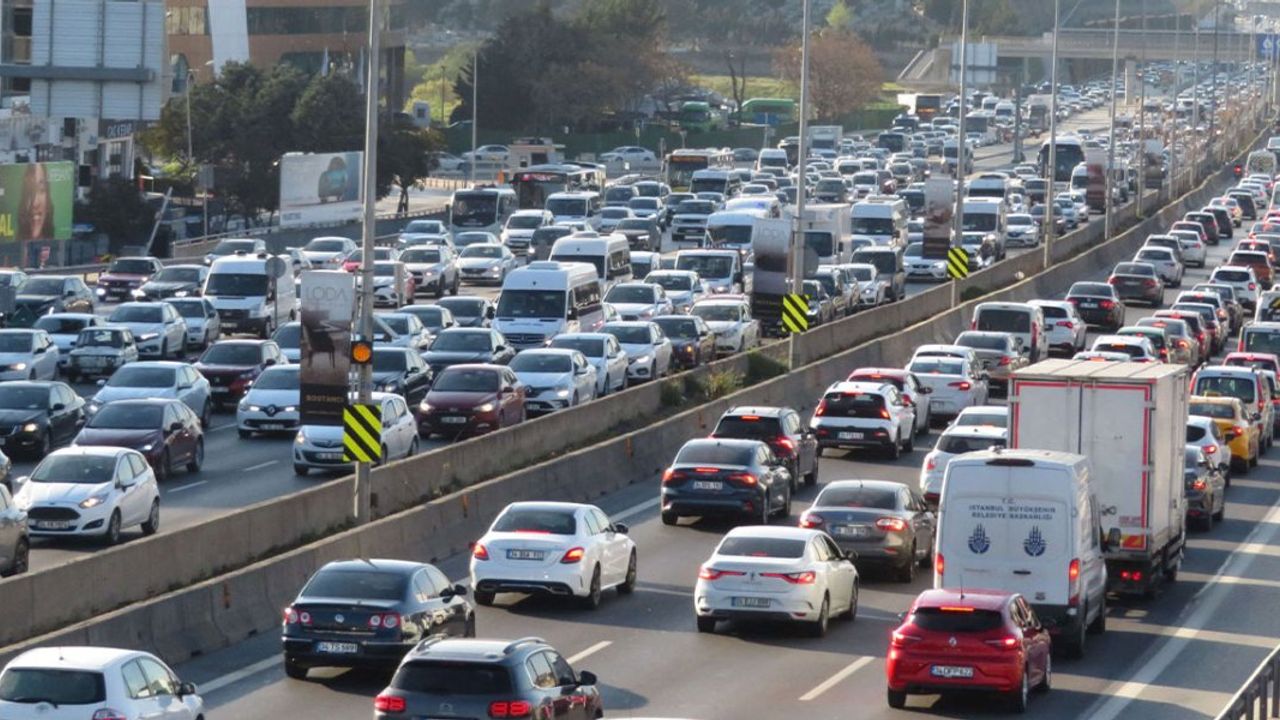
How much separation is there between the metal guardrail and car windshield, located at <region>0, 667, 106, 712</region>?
7902 millimetres

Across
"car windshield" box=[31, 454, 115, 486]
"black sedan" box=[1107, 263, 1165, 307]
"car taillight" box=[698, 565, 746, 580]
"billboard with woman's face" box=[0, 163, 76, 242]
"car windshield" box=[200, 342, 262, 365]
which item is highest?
"billboard with woman's face" box=[0, 163, 76, 242]

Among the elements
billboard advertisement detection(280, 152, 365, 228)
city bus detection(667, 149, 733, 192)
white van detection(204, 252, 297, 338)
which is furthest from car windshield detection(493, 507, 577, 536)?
city bus detection(667, 149, 733, 192)

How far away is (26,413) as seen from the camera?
4000 centimetres

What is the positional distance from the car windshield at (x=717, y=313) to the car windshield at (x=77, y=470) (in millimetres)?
26954

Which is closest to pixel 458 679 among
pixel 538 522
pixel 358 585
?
pixel 358 585

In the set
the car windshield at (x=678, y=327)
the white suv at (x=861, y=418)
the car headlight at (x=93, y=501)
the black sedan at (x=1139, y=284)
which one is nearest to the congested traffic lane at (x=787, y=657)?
the car headlight at (x=93, y=501)

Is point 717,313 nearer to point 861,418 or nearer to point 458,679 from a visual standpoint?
point 861,418

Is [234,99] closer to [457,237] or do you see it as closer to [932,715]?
[457,237]

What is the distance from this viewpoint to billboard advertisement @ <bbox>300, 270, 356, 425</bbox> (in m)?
32.8

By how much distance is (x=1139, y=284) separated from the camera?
73.1 metres

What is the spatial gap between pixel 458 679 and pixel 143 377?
2511cm

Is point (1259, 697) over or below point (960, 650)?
over

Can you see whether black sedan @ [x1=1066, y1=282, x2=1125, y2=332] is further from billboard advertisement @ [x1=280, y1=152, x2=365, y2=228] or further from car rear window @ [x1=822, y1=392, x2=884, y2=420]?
billboard advertisement @ [x1=280, y1=152, x2=365, y2=228]

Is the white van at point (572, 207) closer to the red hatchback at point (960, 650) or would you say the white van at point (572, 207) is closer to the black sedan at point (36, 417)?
the black sedan at point (36, 417)
